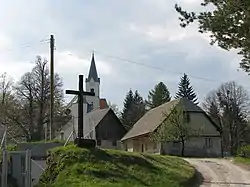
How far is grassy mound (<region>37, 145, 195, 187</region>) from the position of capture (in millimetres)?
18625

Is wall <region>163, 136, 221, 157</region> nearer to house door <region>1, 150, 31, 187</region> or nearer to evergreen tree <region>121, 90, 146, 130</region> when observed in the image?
house door <region>1, 150, 31, 187</region>

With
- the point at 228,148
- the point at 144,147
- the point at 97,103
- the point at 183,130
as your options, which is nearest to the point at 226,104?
the point at 228,148

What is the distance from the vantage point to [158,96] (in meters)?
81.4

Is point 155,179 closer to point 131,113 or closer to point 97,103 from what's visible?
point 131,113

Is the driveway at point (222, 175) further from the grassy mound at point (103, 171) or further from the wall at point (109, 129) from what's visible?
the wall at point (109, 129)

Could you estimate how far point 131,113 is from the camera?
81.1 metres

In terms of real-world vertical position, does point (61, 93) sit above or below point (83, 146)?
above

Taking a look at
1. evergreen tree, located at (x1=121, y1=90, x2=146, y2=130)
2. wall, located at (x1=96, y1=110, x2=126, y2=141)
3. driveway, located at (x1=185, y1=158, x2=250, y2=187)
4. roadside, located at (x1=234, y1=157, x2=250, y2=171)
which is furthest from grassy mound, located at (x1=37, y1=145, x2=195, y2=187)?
evergreen tree, located at (x1=121, y1=90, x2=146, y2=130)

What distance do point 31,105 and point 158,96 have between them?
108ft

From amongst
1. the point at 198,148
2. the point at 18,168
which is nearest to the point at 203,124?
the point at 198,148

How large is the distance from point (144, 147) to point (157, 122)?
4.07 meters

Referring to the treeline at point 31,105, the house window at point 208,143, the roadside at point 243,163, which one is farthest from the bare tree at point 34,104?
the roadside at point 243,163

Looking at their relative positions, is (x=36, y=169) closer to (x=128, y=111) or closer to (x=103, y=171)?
(x=103, y=171)

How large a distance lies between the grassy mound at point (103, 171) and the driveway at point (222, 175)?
113 cm
